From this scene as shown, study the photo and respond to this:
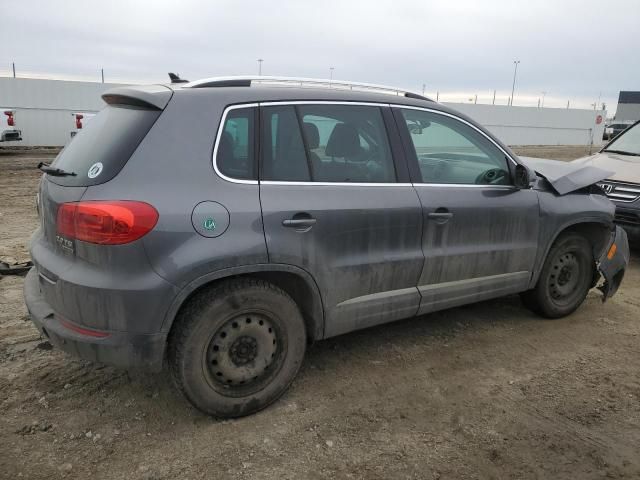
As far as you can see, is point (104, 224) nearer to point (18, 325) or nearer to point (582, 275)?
point (18, 325)

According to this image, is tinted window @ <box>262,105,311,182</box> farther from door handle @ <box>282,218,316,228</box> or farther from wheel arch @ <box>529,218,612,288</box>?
wheel arch @ <box>529,218,612,288</box>

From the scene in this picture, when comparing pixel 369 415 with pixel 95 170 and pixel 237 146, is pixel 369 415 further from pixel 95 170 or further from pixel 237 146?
pixel 95 170

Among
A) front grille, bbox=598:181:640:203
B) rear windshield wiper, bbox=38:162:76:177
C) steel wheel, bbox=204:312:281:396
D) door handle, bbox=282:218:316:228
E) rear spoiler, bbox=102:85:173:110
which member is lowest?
steel wheel, bbox=204:312:281:396

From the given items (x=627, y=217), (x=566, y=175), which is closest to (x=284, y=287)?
(x=566, y=175)

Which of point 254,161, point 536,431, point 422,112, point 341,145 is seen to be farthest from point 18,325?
point 536,431

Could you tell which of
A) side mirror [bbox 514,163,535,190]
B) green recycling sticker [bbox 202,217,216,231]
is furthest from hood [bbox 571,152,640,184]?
green recycling sticker [bbox 202,217,216,231]

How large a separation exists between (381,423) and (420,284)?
990 mm

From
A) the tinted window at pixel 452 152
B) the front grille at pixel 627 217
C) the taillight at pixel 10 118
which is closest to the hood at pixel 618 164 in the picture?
the front grille at pixel 627 217

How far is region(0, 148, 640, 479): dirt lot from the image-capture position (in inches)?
106

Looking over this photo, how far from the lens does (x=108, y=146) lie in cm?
275

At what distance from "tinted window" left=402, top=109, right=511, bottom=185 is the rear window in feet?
5.66

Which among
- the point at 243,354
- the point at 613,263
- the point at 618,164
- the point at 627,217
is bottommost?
the point at 243,354

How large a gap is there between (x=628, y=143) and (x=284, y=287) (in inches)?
261

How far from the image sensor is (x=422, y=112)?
3.66m
